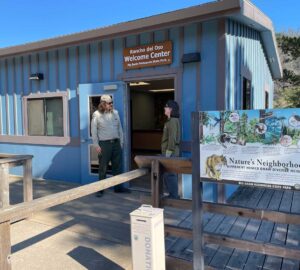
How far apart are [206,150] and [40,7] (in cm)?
1547

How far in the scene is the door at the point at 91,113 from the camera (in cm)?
577

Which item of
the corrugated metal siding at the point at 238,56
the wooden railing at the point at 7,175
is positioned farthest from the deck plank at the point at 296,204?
the wooden railing at the point at 7,175

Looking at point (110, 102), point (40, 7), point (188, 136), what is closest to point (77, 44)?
point (110, 102)

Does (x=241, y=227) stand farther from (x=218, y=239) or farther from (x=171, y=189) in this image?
(x=218, y=239)

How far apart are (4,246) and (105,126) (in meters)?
3.72

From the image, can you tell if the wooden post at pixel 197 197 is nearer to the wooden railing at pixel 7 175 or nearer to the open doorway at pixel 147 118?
the wooden railing at pixel 7 175

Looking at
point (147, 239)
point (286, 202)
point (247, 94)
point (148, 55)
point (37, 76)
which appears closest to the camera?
point (147, 239)

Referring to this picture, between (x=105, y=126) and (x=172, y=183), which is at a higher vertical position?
(x=105, y=126)

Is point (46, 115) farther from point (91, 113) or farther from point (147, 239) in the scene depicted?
point (147, 239)

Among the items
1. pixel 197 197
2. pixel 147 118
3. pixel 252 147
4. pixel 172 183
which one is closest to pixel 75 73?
pixel 172 183

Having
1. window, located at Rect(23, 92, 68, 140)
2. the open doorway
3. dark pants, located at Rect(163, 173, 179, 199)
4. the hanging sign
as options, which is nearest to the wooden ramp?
Answer: dark pants, located at Rect(163, 173, 179, 199)

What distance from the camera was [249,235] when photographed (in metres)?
3.73

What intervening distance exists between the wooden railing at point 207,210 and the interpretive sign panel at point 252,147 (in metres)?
0.30

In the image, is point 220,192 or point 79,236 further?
point 220,192
